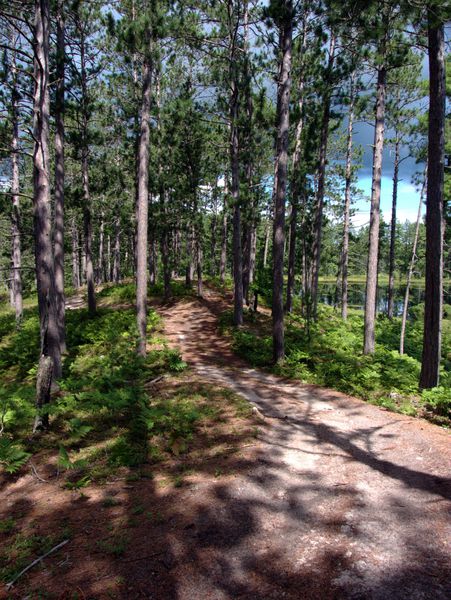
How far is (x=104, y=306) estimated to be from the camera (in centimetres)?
2200

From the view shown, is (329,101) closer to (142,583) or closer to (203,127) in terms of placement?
(203,127)

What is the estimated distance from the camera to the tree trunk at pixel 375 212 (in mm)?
13438

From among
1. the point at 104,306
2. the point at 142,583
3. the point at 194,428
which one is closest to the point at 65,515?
the point at 142,583

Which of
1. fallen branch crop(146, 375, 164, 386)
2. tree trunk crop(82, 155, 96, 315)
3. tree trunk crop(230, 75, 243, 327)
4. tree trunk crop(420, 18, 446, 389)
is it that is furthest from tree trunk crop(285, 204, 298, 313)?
fallen branch crop(146, 375, 164, 386)

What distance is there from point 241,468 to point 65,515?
2.30m

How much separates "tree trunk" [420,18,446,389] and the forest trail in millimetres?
1936

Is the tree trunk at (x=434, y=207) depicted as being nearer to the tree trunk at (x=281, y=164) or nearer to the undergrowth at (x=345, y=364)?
the undergrowth at (x=345, y=364)

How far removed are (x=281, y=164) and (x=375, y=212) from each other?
15.4 ft

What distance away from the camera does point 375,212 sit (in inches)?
544

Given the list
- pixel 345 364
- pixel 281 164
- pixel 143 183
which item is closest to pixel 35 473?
pixel 345 364

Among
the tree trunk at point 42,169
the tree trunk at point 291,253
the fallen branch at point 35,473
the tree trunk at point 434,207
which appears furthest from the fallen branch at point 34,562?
the tree trunk at point 291,253

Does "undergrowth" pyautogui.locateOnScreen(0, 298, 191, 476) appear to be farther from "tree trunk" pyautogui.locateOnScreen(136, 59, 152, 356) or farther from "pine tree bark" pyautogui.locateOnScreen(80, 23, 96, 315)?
"pine tree bark" pyautogui.locateOnScreen(80, 23, 96, 315)

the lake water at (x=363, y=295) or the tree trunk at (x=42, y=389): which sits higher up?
the tree trunk at (x=42, y=389)

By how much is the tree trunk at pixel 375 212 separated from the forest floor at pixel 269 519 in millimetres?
7136
